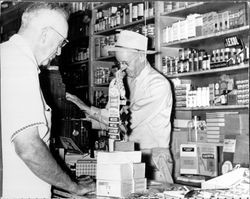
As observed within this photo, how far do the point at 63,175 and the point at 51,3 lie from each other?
130 centimetres

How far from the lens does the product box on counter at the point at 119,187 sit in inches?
109

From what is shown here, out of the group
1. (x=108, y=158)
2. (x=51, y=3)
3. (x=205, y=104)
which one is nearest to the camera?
(x=108, y=158)

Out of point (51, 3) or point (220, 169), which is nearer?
point (51, 3)

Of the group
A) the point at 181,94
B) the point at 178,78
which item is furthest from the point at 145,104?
the point at 178,78

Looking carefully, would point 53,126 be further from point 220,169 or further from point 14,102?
point 220,169

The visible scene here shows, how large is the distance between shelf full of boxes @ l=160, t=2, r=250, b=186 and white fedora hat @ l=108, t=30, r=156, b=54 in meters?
0.37

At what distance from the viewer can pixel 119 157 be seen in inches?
112

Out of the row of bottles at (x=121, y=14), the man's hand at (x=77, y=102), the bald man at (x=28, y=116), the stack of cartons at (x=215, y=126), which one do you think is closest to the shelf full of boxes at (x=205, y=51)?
the stack of cartons at (x=215, y=126)

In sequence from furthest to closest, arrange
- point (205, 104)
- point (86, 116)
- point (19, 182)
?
point (205, 104) → point (86, 116) → point (19, 182)

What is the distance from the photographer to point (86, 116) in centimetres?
359

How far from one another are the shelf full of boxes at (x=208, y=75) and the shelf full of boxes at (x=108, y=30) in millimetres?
219

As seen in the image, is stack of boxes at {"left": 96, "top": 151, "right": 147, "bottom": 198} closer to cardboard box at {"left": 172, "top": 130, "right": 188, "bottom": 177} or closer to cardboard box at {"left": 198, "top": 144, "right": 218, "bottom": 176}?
cardboard box at {"left": 172, "top": 130, "right": 188, "bottom": 177}

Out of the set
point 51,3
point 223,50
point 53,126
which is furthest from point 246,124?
point 51,3

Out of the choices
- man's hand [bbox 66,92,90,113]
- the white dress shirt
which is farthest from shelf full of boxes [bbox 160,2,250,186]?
man's hand [bbox 66,92,90,113]
